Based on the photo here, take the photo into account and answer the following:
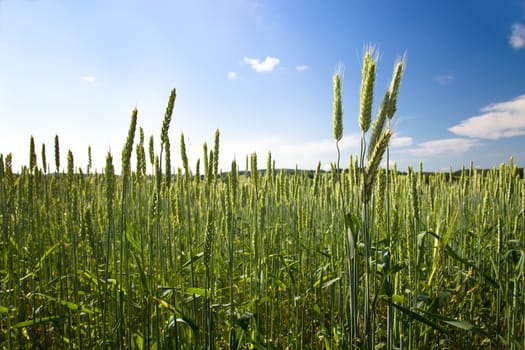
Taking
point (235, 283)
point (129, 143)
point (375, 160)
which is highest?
point (129, 143)

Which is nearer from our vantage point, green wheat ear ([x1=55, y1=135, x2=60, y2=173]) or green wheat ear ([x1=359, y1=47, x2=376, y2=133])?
green wheat ear ([x1=359, y1=47, x2=376, y2=133])

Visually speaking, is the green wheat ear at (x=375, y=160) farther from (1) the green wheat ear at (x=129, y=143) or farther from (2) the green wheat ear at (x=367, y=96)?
(1) the green wheat ear at (x=129, y=143)

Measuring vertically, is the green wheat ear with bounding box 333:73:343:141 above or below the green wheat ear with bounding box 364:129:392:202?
above

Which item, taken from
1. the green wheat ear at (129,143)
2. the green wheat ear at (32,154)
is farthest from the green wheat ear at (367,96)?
the green wheat ear at (32,154)

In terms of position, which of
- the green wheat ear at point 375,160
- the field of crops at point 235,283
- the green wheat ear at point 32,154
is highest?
the green wheat ear at point 32,154

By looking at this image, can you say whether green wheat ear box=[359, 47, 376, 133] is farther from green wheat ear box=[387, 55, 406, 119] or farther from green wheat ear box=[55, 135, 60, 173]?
green wheat ear box=[55, 135, 60, 173]

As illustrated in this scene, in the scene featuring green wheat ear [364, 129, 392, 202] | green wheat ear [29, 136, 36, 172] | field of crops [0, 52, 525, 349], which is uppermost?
green wheat ear [29, 136, 36, 172]

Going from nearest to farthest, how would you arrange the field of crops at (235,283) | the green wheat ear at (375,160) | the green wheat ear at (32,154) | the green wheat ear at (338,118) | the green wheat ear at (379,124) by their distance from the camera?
the green wheat ear at (375,160), the green wheat ear at (379,124), the green wheat ear at (338,118), the field of crops at (235,283), the green wheat ear at (32,154)

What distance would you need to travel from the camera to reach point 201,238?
3.36 m

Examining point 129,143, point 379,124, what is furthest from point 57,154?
point 379,124

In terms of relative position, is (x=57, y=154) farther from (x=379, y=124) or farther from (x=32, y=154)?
(x=379, y=124)

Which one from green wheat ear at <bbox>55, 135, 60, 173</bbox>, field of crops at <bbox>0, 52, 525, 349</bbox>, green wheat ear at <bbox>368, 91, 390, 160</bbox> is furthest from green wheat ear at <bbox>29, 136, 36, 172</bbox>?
green wheat ear at <bbox>368, 91, 390, 160</bbox>

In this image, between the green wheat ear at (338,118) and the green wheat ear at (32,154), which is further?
the green wheat ear at (32,154)

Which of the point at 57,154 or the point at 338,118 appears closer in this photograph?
the point at 338,118
